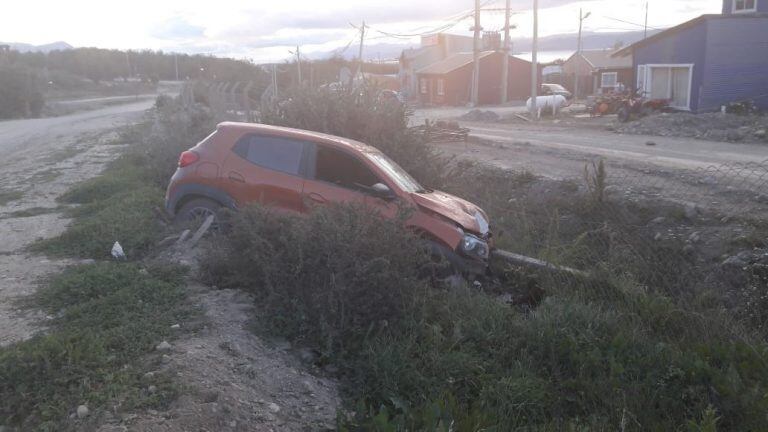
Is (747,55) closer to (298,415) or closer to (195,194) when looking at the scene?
(195,194)

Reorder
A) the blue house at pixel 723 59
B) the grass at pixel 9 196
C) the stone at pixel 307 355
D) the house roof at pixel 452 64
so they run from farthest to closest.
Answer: the house roof at pixel 452 64 → the blue house at pixel 723 59 → the grass at pixel 9 196 → the stone at pixel 307 355

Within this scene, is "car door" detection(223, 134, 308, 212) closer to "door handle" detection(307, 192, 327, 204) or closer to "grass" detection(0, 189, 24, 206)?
"door handle" detection(307, 192, 327, 204)

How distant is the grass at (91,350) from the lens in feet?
13.4

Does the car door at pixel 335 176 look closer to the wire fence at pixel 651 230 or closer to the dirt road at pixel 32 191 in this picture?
the wire fence at pixel 651 230

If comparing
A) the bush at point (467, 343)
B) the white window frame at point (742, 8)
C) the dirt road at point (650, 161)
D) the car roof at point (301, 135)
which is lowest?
the bush at point (467, 343)

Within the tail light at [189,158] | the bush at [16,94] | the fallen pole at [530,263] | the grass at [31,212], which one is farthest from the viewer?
the bush at [16,94]

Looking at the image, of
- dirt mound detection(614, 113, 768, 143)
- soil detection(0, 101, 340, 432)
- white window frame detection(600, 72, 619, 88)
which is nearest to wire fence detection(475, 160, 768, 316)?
soil detection(0, 101, 340, 432)

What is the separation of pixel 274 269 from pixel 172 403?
173 cm

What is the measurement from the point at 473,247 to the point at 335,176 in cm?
175

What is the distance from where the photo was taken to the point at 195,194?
8477 mm

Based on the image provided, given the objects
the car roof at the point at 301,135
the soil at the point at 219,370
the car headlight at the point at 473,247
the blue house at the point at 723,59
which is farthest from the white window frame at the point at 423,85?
the car headlight at the point at 473,247

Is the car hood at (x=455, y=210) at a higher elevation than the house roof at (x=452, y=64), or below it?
below

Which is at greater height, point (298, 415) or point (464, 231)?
point (464, 231)

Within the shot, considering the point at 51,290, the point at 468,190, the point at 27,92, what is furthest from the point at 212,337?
the point at 27,92
